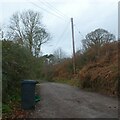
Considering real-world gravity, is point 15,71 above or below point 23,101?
above

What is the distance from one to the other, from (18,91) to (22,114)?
520 cm

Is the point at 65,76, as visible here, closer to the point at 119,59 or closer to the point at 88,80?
the point at 88,80

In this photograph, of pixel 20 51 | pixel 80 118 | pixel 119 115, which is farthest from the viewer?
pixel 20 51

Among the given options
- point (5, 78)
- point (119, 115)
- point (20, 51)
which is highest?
point (20, 51)

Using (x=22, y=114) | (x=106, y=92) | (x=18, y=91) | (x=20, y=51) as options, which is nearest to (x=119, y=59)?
(x=106, y=92)

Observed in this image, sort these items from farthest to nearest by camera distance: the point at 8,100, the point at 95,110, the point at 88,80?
the point at 88,80 < the point at 8,100 < the point at 95,110

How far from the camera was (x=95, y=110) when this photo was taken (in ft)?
45.8

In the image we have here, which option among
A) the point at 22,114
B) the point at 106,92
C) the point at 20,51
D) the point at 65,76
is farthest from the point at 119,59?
the point at 65,76

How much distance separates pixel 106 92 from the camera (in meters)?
23.8

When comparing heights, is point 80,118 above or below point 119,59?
below

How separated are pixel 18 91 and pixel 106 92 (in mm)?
8177

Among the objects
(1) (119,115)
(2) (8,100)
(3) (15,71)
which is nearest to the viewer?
(1) (119,115)

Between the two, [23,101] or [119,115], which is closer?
[119,115]

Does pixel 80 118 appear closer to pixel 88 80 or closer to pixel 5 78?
pixel 5 78
